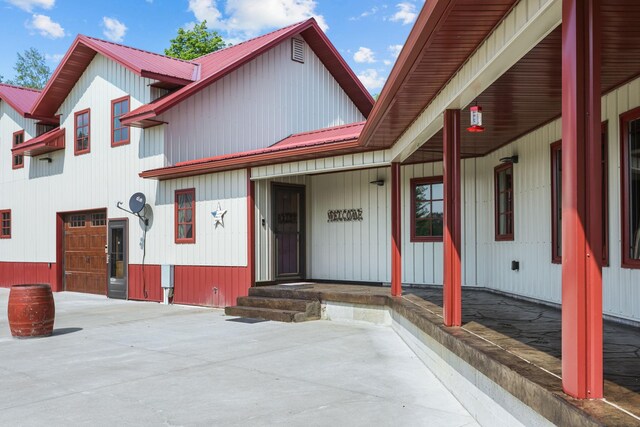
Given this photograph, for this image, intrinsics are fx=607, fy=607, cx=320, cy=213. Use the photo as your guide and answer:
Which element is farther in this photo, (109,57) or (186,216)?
(109,57)

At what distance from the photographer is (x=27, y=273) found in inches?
728

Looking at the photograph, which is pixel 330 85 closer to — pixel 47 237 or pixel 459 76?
pixel 47 237

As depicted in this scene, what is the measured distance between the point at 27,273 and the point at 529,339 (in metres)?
17.0

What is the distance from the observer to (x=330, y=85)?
57.3 ft

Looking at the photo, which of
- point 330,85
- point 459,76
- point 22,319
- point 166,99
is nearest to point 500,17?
point 459,76

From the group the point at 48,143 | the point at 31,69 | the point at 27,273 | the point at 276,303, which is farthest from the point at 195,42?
the point at 276,303

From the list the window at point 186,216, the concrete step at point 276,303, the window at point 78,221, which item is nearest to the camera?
the concrete step at point 276,303

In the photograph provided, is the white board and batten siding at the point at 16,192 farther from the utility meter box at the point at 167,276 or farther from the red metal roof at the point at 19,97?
the utility meter box at the point at 167,276

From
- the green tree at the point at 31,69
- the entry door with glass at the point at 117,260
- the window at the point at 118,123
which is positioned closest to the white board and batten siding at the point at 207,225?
the entry door with glass at the point at 117,260

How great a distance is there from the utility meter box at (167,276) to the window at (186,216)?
0.65m

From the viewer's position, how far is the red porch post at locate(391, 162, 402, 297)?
9.55 metres

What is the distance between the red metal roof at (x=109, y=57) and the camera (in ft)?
46.8

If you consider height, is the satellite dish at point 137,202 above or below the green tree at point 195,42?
below

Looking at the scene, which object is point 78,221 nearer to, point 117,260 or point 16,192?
point 117,260
